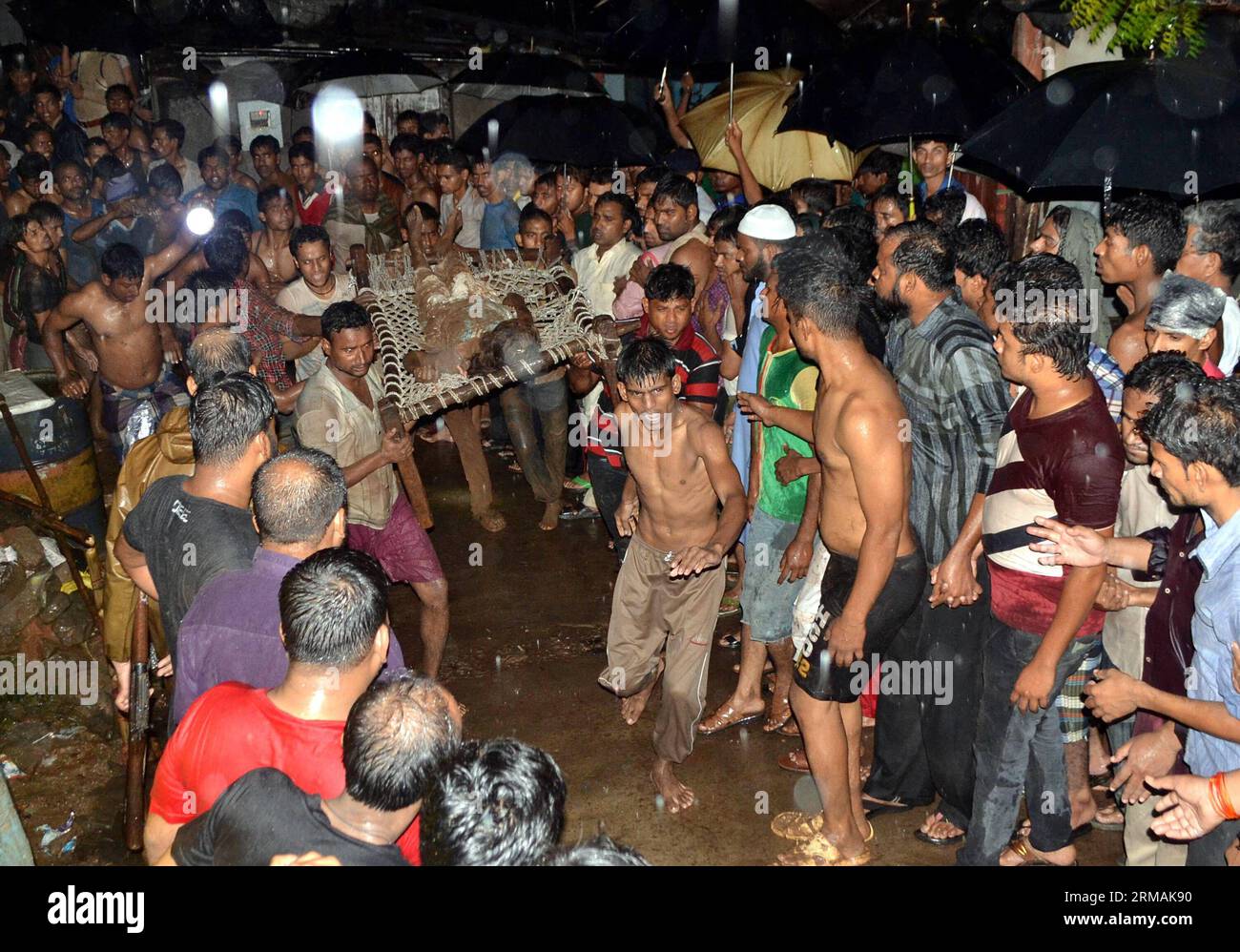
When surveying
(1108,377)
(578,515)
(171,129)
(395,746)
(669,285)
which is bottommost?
(578,515)

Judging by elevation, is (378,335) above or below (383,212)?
below

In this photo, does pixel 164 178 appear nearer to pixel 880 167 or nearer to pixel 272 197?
pixel 272 197

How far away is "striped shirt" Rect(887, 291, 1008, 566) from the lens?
13.2 feet

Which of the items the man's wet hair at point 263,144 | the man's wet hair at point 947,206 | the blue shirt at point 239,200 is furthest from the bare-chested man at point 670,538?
the man's wet hair at point 263,144

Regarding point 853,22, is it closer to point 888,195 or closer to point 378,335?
point 888,195

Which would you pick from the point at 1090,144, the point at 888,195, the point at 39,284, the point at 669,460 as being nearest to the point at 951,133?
the point at 888,195

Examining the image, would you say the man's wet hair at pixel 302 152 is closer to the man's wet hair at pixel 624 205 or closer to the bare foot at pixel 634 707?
the man's wet hair at pixel 624 205

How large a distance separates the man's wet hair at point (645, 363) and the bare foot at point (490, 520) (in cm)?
334

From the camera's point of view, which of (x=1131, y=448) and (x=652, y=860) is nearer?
(x=1131, y=448)

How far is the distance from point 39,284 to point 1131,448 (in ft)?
25.4

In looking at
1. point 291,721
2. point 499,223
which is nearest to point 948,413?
point 291,721

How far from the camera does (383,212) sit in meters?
9.24

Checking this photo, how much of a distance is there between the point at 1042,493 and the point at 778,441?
1497mm

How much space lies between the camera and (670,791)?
4.59 meters
